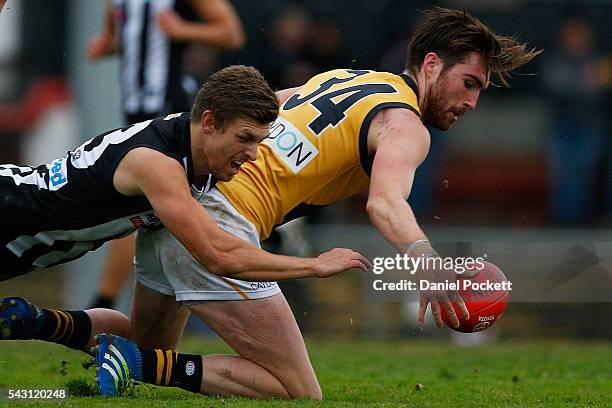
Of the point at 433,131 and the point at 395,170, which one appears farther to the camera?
the point at 433,131

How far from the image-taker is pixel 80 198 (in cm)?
530

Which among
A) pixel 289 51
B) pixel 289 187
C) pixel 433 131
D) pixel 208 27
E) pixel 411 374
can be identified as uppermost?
pixel 208 27

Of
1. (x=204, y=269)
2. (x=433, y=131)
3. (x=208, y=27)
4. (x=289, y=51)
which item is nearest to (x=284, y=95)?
(x=204, y=269)

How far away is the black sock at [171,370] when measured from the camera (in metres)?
5.52

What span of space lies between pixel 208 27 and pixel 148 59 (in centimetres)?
47

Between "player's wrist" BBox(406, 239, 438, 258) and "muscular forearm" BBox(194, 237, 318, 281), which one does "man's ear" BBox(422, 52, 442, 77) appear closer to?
"player's wrist" BBox(406, 239, 438, 258)

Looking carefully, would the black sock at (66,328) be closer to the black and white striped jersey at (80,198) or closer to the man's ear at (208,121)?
the black and white striped jersey at (80,198)

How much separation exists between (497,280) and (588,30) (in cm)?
843

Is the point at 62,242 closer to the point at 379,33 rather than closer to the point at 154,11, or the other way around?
the point at 154,11

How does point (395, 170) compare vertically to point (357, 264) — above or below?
above

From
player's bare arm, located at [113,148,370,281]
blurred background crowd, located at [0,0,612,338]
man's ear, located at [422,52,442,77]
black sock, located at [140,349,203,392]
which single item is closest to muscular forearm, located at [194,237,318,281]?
player's bare arm, located at [113,148,370,281]

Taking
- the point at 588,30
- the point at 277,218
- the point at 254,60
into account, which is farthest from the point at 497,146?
the point at 277,218

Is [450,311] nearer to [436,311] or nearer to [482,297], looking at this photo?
[436,311]

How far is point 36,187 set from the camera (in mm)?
5371
